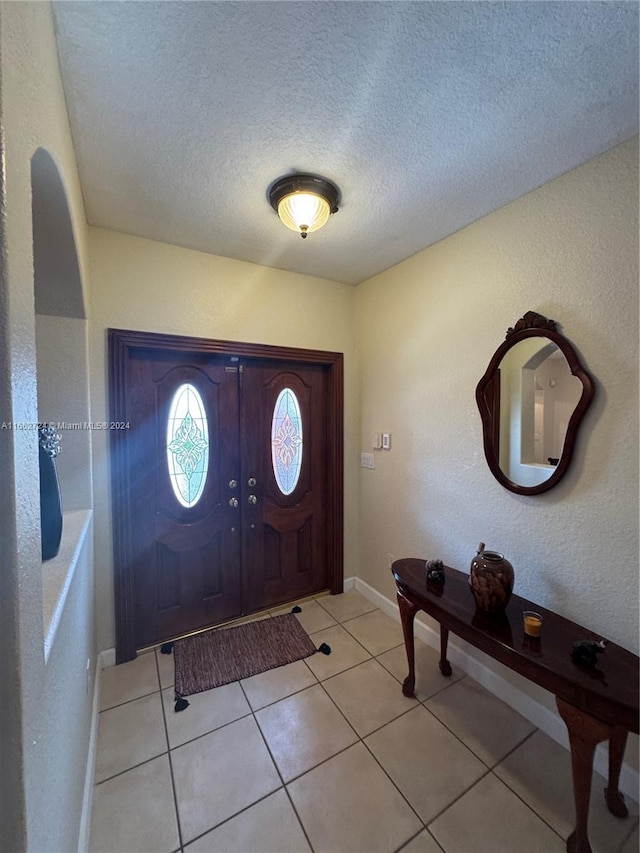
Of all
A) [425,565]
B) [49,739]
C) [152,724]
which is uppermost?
[49,739]

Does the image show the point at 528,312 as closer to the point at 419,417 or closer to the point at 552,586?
the point at 419,417

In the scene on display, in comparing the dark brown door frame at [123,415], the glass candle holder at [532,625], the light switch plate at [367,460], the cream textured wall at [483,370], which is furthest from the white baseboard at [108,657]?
the glass candle holder at [532,625]

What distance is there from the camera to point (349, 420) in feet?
9.45

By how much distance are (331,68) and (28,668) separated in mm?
1767

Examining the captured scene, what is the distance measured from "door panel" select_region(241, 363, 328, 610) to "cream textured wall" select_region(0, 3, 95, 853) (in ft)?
5.68

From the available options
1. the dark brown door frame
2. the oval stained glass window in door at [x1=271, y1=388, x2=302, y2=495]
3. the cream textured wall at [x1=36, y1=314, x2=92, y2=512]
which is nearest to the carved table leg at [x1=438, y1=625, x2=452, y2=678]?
the oval stained glass window in door at [x1=271, y1=388, x2=302, y2=495]

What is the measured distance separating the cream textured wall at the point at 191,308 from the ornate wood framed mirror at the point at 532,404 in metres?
1.27

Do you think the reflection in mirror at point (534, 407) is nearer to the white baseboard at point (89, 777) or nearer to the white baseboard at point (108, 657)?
the white baseboard at point (89, 777)

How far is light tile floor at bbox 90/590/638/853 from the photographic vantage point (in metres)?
1.22

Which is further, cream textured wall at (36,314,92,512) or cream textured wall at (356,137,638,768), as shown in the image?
cream textured wall at (36,314,92,512)

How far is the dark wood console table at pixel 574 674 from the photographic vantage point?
1.12m

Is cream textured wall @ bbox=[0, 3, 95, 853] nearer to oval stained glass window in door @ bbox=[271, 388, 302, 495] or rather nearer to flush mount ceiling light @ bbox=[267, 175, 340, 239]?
flush mount ceiling light @ bbox=[267, 175, 340, 239]

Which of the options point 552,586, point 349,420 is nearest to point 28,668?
point 552,586

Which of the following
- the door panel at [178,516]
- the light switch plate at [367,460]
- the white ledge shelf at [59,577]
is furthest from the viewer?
the light switch plate at [367,460]
